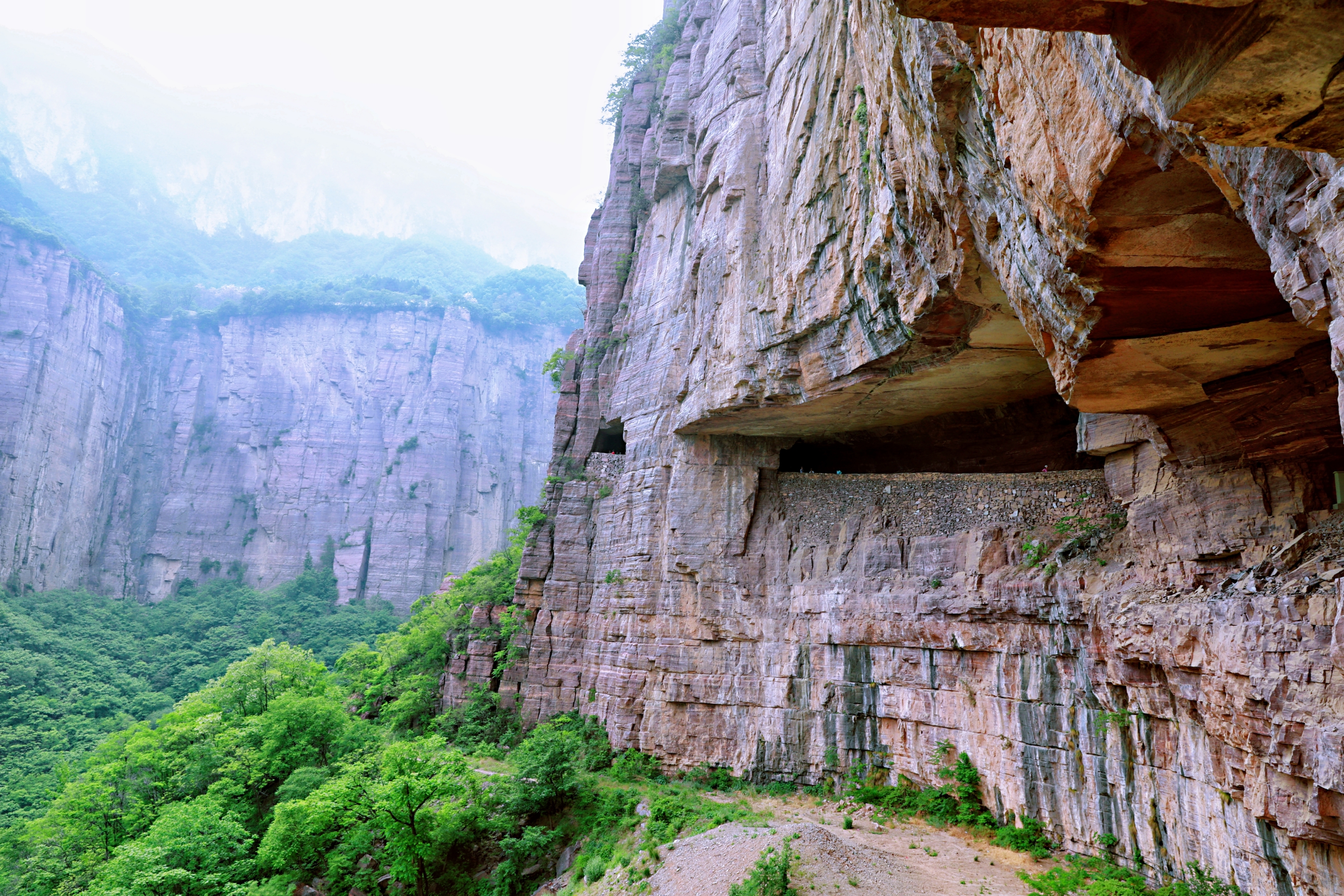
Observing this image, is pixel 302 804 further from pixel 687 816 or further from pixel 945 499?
pixel 945 499

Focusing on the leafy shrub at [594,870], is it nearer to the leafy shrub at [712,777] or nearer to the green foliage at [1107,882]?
the leafy shrub at [712,777]

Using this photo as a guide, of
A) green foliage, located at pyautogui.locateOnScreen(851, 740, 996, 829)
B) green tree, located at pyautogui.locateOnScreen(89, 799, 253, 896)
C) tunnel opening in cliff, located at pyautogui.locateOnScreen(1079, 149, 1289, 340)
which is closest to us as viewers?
tunnel opening in cliff, located at pyautogui.locateOnScreen(1079, 149, 1289, 340)

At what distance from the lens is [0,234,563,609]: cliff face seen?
151 feet

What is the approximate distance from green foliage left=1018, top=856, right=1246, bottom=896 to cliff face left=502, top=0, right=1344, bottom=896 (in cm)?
31

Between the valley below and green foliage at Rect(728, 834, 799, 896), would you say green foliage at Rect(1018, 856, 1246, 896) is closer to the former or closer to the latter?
the valley below

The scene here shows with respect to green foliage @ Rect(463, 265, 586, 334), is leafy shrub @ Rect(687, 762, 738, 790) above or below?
below

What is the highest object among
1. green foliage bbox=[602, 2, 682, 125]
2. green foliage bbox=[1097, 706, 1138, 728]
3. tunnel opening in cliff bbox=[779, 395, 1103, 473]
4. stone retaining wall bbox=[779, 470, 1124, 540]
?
green foliage bbox=[602, 2, 682, 125]

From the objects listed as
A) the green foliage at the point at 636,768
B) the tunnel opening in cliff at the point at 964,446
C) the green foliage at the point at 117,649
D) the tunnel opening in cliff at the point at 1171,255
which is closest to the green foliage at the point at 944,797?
the green foliage at the point at 636,768

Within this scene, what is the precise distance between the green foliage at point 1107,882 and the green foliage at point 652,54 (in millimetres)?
29479

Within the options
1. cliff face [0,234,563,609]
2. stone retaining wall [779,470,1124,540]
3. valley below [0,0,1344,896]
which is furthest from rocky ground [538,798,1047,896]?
cliff face [0,234,563,609]

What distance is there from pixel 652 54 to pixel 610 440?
1739 centimetres

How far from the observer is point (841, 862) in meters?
13.3

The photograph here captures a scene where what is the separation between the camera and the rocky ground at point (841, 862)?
507 inches

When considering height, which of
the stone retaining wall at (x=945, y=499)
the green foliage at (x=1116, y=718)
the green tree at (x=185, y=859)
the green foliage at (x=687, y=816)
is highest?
A: the stone retaining wall at (x=945, y=499)
